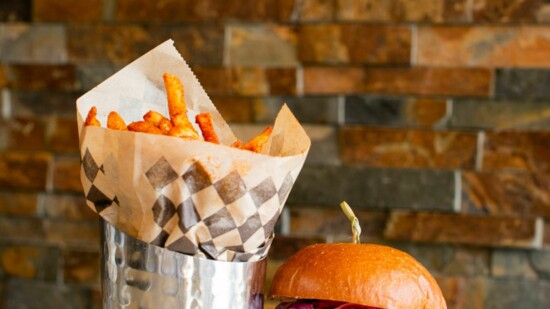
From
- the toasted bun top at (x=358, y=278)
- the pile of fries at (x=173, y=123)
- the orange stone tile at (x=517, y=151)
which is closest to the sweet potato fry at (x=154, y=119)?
the pile of fries at (x=173, y=123)

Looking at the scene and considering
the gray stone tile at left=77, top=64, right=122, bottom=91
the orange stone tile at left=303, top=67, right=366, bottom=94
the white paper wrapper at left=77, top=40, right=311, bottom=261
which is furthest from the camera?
the gray stone tile at left=77, top=64, right=122, bottom=91

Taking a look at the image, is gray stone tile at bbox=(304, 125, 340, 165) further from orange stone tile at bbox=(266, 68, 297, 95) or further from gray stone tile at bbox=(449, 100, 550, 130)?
gray stone tile at bbox=(449, 100, 550, 130)

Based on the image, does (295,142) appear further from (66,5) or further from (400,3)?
(66,5)

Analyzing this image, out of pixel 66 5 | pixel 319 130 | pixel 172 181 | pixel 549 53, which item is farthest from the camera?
pixel 66 5

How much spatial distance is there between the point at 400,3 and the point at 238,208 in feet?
4.17

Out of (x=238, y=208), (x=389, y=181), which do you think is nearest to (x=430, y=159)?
(x=389, y=181)

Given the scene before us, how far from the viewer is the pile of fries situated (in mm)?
756

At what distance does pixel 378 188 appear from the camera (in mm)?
1931

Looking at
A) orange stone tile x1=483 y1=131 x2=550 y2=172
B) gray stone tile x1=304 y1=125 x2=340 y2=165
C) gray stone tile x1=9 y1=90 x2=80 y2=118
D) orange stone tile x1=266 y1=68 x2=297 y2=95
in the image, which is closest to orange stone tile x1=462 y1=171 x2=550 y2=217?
orange stone tile x1=483 y1=131 x2=550 y2=172

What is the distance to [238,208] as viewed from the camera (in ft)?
2.48

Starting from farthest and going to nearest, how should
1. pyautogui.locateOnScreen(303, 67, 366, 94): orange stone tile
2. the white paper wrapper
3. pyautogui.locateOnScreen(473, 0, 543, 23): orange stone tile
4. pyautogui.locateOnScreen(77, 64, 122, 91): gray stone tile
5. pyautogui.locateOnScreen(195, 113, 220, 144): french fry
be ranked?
1. pyautogui.locateOnScreen(77, 64, 122, 91): gray stone tile
2. pyautogui.locateOnScreen(303, 67, 366, 94): orange stone tile
3. pyautogui.locateOnScreen(473, 0, 543, 23): orange stone tile
4. pyautogui.locateOnScreen(195, 113, 220, 144): french fry
5. the white paper wrapper

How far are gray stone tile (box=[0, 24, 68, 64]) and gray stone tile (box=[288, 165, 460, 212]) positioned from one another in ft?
→ 2.70

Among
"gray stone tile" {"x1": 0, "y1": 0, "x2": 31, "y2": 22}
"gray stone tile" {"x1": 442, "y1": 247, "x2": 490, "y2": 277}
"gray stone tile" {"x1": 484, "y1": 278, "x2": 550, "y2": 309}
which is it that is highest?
"gray stone tile" {"x1": 0, "y1": 0, "x2": 31, "y2": 22}

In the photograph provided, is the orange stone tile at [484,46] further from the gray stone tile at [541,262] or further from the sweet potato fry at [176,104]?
the sweet potato fry at [176,104]
